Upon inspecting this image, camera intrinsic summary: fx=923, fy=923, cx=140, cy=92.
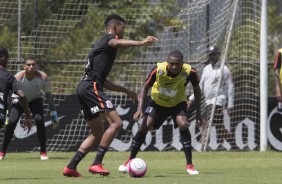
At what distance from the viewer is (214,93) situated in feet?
67.0

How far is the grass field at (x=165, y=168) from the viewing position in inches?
473

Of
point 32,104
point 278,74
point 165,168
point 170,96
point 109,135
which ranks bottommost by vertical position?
point 165,168

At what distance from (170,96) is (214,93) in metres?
6.48

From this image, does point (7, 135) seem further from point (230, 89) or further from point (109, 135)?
point (109, 135)

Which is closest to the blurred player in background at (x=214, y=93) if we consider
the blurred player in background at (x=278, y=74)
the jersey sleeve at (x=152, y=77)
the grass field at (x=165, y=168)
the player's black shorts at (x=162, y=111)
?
the grass field at (x=165, y=168)

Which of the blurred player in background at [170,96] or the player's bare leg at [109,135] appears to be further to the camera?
the blurred player in background at [170,96]

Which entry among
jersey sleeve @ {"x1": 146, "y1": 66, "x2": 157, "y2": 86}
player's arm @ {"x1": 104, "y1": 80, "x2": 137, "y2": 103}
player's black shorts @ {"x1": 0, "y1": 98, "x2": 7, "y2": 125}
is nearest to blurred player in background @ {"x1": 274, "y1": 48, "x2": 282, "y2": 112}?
jersey sleeve @ {"x1": 146, "y1": 66, "x2": 157, "y2": 86}

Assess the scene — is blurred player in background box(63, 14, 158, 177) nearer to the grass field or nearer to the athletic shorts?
the grass field

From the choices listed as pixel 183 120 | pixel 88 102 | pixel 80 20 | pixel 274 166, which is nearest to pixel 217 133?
pixel 80 20

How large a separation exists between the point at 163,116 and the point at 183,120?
0.53m

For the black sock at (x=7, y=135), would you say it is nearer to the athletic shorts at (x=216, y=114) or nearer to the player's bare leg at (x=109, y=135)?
the athletic shorts at (x=216, y=114)

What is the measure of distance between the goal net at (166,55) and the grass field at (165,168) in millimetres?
1010

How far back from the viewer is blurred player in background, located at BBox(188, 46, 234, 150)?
797 inches

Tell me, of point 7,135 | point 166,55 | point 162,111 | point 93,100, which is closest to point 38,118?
point 7,135
